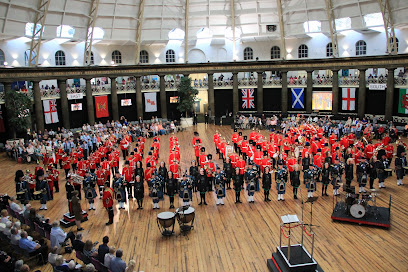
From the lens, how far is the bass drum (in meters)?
14.0

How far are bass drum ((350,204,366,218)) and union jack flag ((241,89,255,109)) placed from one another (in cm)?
2842

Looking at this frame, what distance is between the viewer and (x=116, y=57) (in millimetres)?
40781

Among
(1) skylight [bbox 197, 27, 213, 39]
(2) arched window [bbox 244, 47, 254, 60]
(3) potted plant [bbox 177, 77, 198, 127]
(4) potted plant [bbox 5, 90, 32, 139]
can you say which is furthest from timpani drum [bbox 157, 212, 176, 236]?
(2) arched window [bbox 244, 47, 254, 60]

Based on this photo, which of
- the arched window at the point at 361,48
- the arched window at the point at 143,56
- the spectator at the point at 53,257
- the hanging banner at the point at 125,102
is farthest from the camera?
the arched window at the point at 143,56

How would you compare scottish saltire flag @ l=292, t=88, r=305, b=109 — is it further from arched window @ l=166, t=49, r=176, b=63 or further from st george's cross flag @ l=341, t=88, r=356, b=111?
arched window @ l=166, t=49, r=176, b=63

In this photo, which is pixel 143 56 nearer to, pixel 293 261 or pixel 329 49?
pixel 329 49

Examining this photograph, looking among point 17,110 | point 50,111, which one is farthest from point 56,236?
point 50,111

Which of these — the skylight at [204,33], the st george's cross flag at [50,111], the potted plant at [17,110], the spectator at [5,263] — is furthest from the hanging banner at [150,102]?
the spectator at [5,263]

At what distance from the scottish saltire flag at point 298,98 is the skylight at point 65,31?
938 inches

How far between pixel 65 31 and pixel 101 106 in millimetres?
8275

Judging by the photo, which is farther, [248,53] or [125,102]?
[248,53]

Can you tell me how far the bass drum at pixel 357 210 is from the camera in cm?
1397

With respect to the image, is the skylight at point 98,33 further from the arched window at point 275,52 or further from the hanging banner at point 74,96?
the arched window at point 275,52

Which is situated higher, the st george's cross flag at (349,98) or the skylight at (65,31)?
the skylight at (65,31)
